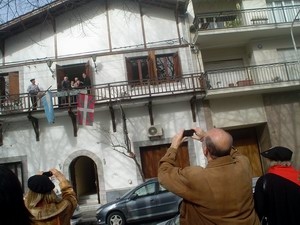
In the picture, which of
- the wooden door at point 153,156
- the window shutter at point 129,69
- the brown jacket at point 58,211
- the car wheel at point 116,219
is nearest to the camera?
the brown jacket at point 58,211

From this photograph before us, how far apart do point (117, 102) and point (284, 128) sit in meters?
8.61

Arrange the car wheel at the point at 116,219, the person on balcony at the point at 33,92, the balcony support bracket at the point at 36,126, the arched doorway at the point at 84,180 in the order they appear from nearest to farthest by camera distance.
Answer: the car wheel at the point at 116,219 → the person on balcony at the point at 33,92 → the balcony support bracket at the point at 36,126 → the arched doorway at the point at 84,180

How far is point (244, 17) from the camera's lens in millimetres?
18141

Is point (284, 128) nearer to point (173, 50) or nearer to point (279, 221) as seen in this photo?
point (173, 50)

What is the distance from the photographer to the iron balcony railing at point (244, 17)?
706 inches

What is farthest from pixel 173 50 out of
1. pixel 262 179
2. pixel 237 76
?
pixel 262 179

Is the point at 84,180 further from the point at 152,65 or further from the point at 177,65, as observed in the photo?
the point at 177,65

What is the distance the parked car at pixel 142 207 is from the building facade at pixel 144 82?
452 cm

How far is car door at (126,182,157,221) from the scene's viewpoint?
38.0 feet

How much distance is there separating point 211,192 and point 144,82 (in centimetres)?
1497

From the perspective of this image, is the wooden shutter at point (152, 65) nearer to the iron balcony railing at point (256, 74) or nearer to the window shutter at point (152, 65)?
the window shutter at point (152, 65)

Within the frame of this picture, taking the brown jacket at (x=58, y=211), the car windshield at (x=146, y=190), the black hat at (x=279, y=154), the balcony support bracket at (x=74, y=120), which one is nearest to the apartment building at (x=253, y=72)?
the car windshield at (x=146, y=190)

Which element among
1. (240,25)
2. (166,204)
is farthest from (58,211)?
(240,25)

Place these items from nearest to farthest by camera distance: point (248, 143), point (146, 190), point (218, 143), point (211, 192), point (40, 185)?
point (211, 192), point (218, 143), point (40, 185), point (146, 190), point (248, 143)
